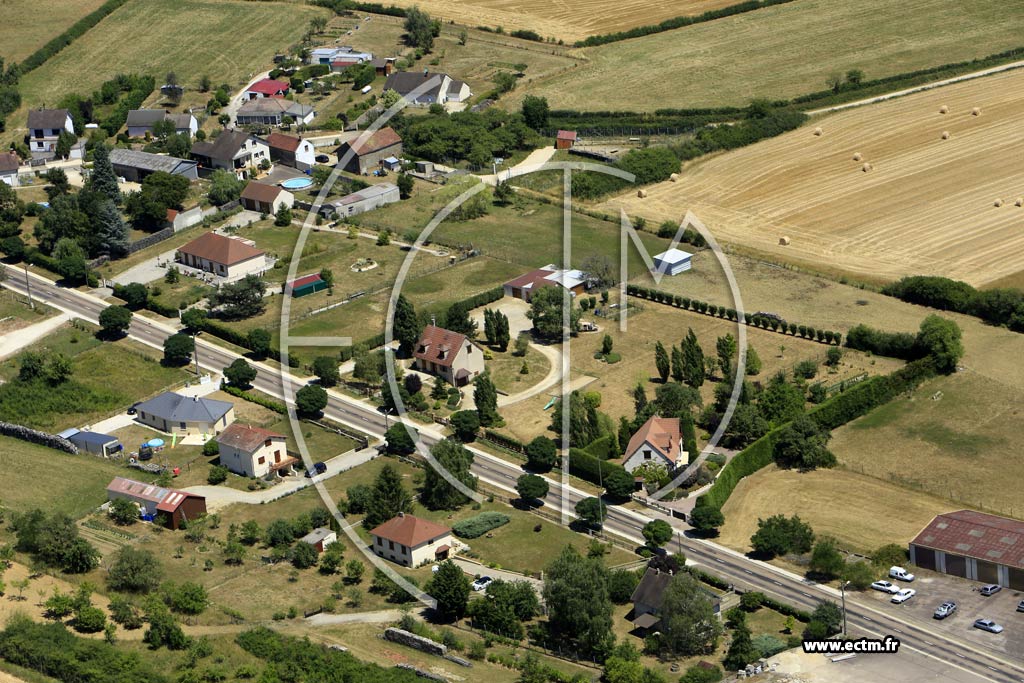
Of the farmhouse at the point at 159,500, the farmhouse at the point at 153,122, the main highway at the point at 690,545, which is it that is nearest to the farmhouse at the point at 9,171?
the farmhouse at the point at 153,122

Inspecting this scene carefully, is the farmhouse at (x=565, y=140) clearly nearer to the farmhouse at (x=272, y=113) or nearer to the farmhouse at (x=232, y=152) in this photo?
the farmhouse at (x=272, y=113)

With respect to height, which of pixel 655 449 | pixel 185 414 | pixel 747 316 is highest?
pixel 747 316

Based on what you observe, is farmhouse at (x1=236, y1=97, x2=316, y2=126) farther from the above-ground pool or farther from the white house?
the white house

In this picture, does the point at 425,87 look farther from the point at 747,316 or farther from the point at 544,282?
the point at 747,316

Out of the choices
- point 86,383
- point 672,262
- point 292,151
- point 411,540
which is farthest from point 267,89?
point 411,540

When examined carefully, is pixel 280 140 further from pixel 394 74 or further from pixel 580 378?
pixel 580 378

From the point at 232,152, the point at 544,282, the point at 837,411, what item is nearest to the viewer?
the point at 837,411

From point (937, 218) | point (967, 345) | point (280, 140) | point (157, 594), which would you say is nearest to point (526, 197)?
point (280, 140)
